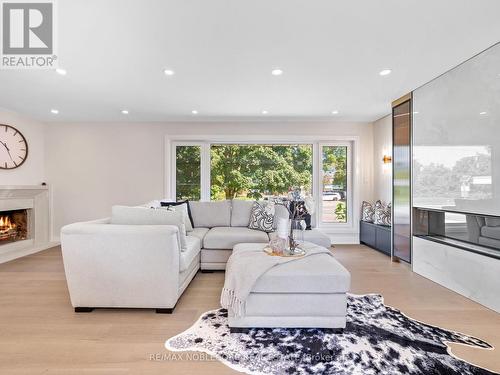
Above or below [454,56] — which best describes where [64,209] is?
below

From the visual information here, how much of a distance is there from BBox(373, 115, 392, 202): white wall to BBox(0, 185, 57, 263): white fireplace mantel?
6409mm

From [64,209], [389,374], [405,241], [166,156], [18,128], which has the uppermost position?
[18,128]

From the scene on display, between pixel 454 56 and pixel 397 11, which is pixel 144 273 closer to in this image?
pixel 397 11

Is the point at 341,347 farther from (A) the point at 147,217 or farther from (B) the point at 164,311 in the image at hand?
(A) the point at 147,217

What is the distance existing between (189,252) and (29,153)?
4429 mm

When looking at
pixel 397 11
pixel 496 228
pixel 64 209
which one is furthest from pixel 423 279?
pixel 64 209

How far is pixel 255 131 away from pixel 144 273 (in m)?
3.68

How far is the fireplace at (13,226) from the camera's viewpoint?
172 inches

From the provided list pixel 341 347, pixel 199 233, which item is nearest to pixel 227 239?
pixel 199 233

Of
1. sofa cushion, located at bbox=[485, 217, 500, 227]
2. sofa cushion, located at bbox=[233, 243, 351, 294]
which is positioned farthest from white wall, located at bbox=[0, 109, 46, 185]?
sofa cushion, located at bbox=[485, 217, 500, 227]

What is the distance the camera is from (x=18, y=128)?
481cm

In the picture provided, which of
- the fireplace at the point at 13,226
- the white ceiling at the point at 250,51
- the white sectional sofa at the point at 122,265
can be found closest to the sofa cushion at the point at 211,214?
the white ceiling at the point at 250,51

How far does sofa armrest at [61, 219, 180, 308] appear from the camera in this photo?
7.54 ft

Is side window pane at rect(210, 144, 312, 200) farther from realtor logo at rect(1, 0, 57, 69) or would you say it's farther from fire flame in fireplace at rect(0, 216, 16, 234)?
fire flame in fireplace at rect(0, 216, 16, 234)
